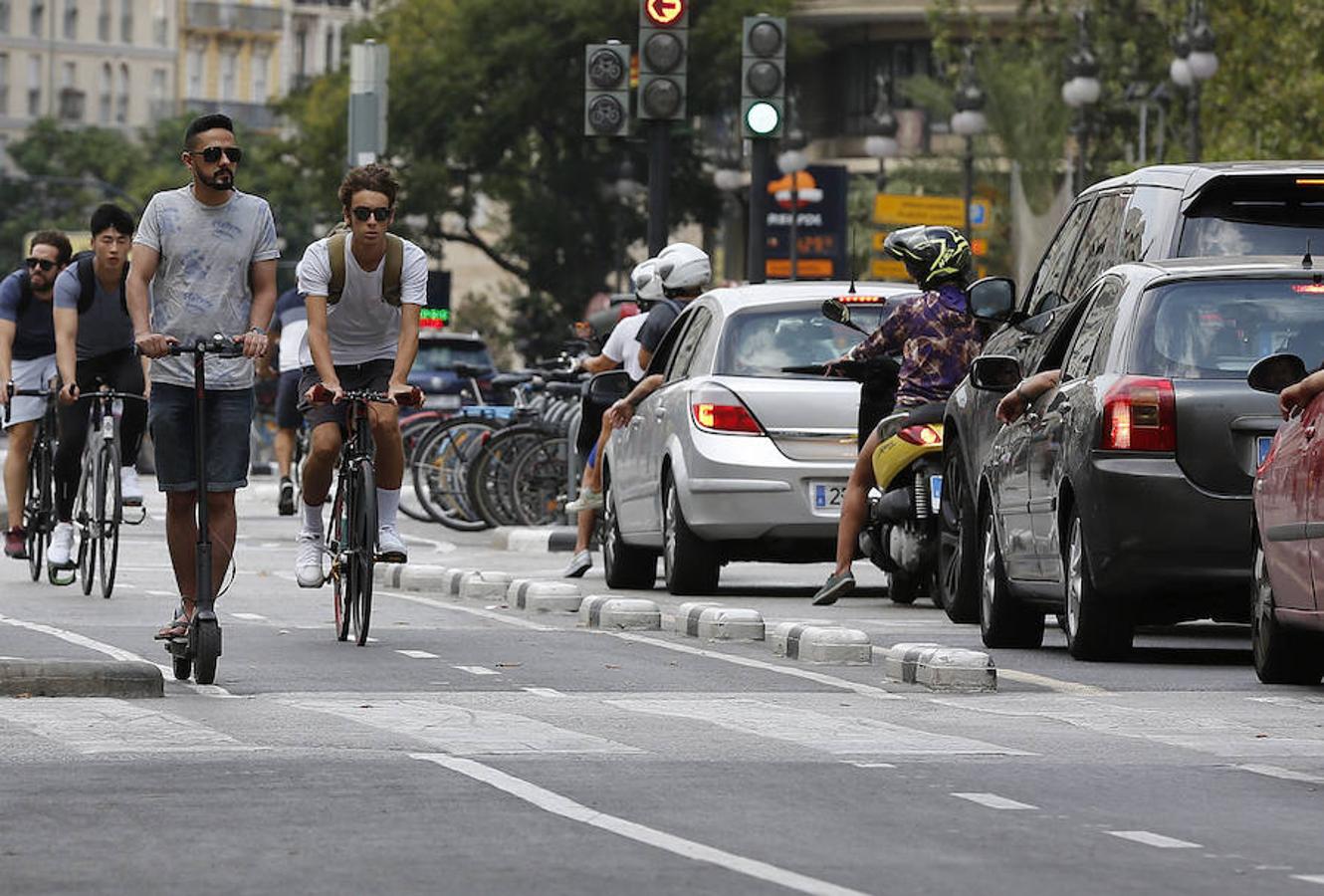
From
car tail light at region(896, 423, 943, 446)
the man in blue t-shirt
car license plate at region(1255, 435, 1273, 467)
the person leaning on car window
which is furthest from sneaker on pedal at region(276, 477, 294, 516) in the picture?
car license plate at region(1255, 435, 1273, 467)

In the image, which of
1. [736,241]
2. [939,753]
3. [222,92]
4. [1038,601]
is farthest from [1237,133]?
[222,92]

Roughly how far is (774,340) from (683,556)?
1193mm

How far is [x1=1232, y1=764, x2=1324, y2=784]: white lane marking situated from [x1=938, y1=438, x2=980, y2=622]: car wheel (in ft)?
20.9

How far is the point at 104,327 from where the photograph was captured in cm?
1847

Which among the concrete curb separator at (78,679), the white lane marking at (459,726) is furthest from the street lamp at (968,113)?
the concrete curb separator at (78,679)

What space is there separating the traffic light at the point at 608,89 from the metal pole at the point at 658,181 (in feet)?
0.83

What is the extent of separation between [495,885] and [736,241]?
92.0 metres

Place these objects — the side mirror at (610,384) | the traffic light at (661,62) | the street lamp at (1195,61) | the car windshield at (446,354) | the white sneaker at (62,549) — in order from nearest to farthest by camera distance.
→ 1. the white sneaker at (62,549)
2. the side mirror at (610,384)
3. the traffic light at (661,62)
4. the street lamp at (1195,61)
5. the car windshield at (446,354)

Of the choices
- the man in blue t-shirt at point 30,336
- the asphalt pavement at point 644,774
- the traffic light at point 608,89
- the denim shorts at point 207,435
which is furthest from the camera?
the traffic light at point 608,89

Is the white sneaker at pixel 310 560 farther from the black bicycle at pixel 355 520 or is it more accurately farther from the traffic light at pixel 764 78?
the traffic light at pixel 764 78

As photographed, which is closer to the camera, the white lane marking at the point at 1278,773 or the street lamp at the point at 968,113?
the white lane marking at the point at 1278,773

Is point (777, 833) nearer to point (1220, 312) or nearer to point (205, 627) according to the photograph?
point (205, 627)

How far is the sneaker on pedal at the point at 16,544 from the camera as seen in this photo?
20266mm

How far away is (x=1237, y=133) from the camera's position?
165ft
